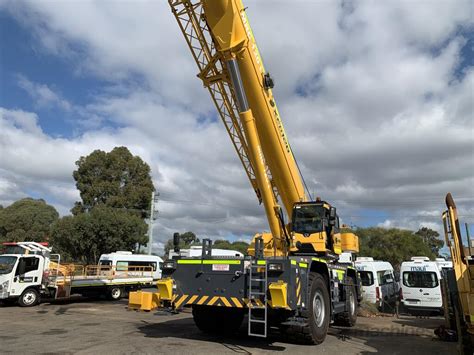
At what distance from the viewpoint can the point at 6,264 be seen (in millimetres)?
16203

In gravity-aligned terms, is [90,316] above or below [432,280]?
below

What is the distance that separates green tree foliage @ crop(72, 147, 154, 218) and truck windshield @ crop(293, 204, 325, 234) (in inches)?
1175

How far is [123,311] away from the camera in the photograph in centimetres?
1462

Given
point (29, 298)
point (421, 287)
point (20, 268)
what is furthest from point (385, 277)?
point (20, 268)

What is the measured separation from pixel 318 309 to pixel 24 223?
51.4m

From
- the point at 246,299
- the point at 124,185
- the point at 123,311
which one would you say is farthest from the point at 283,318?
the point at 124,185

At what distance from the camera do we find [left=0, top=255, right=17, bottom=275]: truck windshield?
16.0m

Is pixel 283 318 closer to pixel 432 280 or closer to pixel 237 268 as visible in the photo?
pixel 237 268

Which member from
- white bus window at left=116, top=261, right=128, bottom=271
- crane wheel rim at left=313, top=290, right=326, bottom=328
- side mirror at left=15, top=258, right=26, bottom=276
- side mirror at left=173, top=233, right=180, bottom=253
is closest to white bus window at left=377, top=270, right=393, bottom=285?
crane wheel rim at left=313, top=290, right=326, bottom=328

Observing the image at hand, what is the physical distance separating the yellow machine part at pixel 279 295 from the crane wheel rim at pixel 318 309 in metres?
1.36

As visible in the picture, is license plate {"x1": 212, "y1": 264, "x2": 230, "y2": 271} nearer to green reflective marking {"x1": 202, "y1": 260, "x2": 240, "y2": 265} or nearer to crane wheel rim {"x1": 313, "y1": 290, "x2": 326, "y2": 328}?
green reflective marking {"x1": 202, "y1": 260, "x2": 240, "y2": 265}

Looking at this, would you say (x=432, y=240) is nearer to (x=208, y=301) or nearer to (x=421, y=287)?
(x=421, y=287)

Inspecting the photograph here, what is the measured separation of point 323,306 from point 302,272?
4.66 feet

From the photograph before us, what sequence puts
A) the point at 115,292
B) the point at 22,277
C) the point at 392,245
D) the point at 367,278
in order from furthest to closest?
the point at 392,245, the point at 115,292, the point at 367,278, the point at 22,277
